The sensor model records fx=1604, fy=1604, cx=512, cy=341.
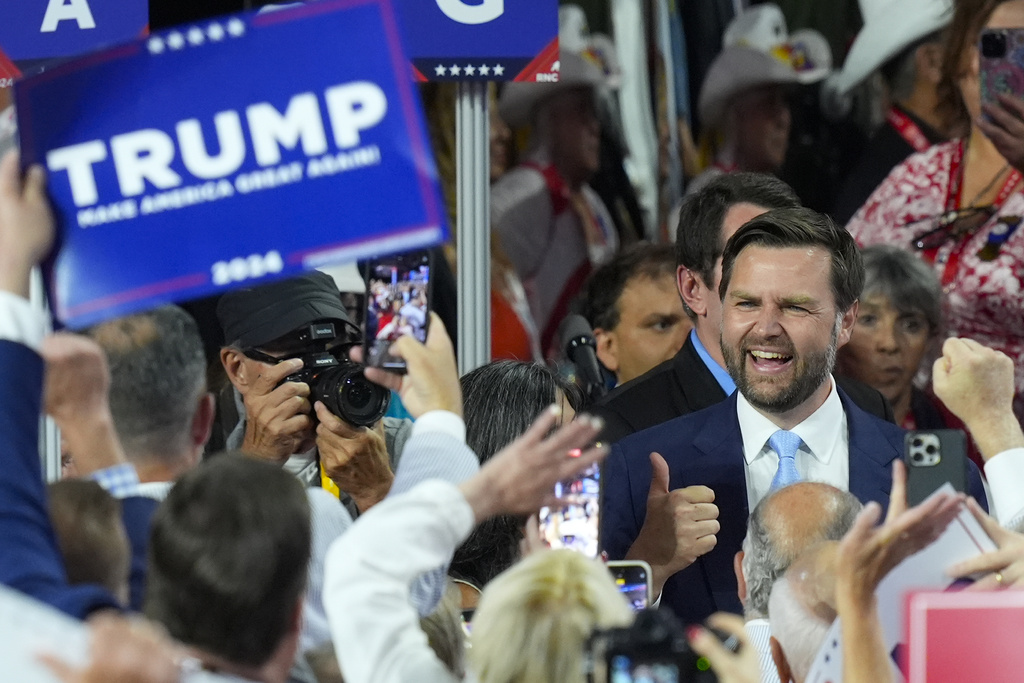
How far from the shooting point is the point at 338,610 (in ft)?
6.42

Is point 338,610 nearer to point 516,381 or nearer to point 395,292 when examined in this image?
point 395,292

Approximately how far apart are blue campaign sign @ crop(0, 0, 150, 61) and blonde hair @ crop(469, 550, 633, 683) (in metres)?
2.26

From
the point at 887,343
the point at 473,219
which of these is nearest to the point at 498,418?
the point at 473,219

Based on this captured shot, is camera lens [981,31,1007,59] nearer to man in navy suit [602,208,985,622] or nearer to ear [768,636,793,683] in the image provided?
man in navy suit [602,208,985,622]

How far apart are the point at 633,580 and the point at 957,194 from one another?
9.87 ft

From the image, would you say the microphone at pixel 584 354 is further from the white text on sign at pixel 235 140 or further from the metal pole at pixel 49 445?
the white text on sign at pixel 235 140

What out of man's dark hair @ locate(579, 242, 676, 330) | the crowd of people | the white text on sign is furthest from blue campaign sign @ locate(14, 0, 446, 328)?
man's dark hair @ locate(579, 242, 676, 330)

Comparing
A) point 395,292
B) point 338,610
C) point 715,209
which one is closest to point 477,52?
point 715,209

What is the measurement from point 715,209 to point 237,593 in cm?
242

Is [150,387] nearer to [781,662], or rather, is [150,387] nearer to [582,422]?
[582,422]

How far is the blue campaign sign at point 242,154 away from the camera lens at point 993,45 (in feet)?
10.1

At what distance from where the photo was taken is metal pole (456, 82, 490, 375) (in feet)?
12.7

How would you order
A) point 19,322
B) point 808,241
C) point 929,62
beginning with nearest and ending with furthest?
point 19,322 < point 808,241 < point 929,62

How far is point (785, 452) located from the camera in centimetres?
323
